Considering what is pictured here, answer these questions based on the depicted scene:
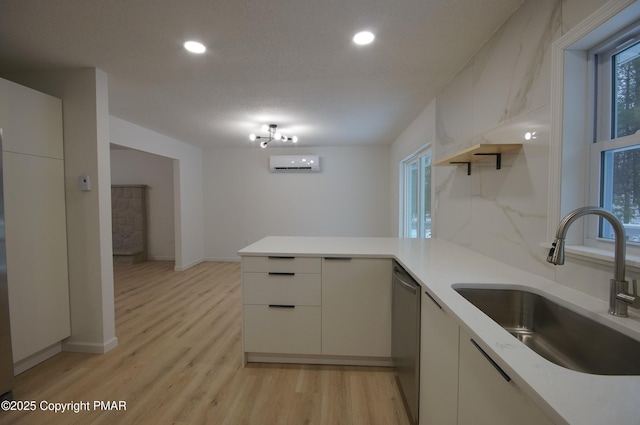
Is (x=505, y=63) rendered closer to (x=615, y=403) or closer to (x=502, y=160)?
(x=502, y=160)

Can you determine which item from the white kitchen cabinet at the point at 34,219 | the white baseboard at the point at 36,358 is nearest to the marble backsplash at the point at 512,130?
the white kitchen cabinet at the point at 34,219

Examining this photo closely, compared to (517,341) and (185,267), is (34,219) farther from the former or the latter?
(185,267)

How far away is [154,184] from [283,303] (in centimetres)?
526

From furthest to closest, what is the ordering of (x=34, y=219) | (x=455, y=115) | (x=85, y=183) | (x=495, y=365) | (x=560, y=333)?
(x=455, y=115), (x=85, y=183), (x=34, y=219), (x=560, y=333), (x=495, y=365)

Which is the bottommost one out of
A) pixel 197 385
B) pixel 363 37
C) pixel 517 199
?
pixel 197 385

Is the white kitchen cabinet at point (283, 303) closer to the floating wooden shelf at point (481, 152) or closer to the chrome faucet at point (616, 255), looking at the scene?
the floating wooden shelf at point (481, 152)

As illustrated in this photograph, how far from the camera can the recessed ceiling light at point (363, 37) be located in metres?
1.75

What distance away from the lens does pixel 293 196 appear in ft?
18.2

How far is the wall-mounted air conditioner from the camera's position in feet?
17.4

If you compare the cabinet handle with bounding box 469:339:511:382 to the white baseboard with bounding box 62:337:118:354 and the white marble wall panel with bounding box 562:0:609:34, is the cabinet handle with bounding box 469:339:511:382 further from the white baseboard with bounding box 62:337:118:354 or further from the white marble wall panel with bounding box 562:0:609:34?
the white baseboard with bounding box 62:337:118:354

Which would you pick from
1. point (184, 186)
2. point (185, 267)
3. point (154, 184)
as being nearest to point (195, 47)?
point (184, 186)

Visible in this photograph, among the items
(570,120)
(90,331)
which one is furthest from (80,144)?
(570,120)

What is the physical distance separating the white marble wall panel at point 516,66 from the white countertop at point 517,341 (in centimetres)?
90

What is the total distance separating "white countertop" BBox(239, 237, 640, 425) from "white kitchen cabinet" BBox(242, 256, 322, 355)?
110 millimetres
